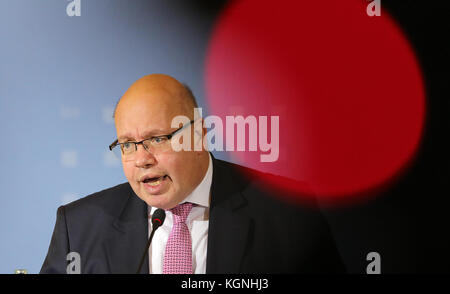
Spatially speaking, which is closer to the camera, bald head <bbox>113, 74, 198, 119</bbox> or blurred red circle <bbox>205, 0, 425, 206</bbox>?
bald head <bbox>113, 74, 198, 119</bbox>

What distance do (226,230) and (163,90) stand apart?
2.09 ft

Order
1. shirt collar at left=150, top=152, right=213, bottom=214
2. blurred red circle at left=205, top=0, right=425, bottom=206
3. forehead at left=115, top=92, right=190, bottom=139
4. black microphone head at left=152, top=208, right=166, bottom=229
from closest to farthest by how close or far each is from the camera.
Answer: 1. black microphone head at left=152, top=208, right=166, bottom=229
2. forehead at left=115, top=92, right=190, bottom=139
3. shirt collar at left=150, top=152, right=213, bottom=214
4. blurred red circle at left=205, top=0, right=425, bottom=206

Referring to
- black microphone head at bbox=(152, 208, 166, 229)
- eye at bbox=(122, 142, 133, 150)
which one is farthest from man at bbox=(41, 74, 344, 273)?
black microphone head at bbox=(152, 208, 166, 229)

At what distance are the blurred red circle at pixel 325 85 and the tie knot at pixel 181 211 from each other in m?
0.36

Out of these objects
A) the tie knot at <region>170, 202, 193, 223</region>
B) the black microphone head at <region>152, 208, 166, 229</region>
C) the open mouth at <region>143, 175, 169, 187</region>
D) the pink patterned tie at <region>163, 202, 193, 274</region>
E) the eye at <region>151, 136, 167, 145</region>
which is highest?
the eye at <region>151, 136, 167, 145</region>

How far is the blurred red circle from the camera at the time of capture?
7.59ft

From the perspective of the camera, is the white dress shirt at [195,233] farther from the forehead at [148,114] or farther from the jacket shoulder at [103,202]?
the forehead at [148,114]

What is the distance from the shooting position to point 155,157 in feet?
6.72

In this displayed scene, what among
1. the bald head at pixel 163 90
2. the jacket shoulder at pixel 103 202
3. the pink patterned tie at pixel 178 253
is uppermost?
the bald head at pixel 163 90

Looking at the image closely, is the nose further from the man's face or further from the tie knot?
the tie knot

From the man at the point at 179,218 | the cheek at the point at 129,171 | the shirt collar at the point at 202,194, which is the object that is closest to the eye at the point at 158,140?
the man at the point at 179,218

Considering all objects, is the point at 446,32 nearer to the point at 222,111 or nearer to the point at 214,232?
the point at 222,111

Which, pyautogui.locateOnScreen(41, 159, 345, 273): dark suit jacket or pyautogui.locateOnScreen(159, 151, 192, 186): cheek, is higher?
pyautogui.locateOnScreen(159, 151, 192, 186): cheek

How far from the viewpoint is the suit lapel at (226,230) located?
6.80 feet
